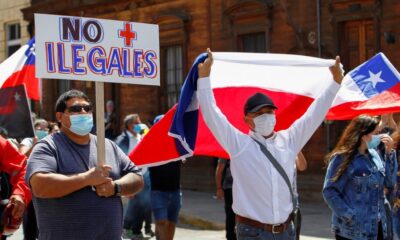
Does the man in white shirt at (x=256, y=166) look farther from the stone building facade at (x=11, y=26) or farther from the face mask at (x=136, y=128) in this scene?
the stone building facade at (x=11, y=26)

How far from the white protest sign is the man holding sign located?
0.85 ft

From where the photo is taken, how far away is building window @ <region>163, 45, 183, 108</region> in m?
21.3

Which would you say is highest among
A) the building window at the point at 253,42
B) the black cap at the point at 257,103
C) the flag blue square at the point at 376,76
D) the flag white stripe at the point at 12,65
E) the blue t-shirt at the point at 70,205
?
the building window at the point at 253,42

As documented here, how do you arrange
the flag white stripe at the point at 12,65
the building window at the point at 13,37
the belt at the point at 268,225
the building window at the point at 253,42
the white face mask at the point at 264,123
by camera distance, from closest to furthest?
the belt at the point at 268,225
the white face mask at the point at 264,123
the flag white stripe at the point at 12,65
the building window at the point at 253,42
the building window at the point at 13,37

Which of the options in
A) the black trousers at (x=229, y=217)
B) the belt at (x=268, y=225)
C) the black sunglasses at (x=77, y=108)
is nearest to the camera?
the black sunglasses at (x=77, y=108)

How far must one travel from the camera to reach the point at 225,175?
10.5 meters

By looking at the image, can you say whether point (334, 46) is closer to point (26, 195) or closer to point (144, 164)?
point (144, 164)

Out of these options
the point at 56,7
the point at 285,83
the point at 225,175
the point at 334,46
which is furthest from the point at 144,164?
the point at 56,7

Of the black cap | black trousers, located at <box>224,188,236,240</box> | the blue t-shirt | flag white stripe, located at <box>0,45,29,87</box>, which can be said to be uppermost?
flag white stripe, located at <box>0,45,29,87</box>

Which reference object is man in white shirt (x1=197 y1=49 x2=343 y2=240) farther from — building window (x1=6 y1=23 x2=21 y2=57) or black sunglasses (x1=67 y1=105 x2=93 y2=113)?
building window (x1=6 y1=23 x2=21 y2=57)

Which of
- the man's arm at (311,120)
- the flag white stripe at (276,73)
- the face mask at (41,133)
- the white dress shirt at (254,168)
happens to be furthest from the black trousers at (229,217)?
the white dress shirt at (254,168)

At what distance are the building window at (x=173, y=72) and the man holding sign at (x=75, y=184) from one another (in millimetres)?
15560

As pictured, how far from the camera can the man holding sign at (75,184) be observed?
5.34 m

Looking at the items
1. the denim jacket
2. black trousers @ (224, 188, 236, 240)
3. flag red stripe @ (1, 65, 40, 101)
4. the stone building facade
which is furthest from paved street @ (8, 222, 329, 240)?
the stone building facade
